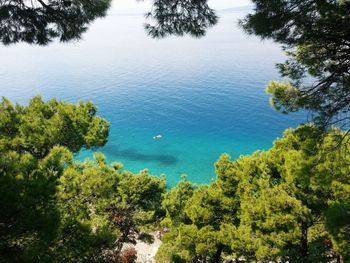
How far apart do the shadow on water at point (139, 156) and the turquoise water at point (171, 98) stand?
0.12 m

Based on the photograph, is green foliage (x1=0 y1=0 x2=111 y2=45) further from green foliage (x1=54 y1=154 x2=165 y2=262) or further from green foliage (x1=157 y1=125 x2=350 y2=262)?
green foliage (x1=157 y1=125 x2=350 y2=262)

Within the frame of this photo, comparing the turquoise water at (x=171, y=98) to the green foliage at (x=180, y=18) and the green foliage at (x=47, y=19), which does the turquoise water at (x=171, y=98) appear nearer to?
the green foliage at (x=47, y=19)

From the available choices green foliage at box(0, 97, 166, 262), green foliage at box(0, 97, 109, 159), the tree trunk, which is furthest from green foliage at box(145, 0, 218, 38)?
green foliage at box(0, 97, 109, 159)

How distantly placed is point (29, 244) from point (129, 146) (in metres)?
36.2

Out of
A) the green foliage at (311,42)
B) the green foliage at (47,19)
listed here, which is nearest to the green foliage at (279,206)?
the green foliage at (311,42)

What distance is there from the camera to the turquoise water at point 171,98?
40.0 m

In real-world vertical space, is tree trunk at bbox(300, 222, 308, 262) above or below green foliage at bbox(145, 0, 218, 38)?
below

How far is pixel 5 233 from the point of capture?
5.48 m

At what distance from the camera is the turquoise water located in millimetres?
39969

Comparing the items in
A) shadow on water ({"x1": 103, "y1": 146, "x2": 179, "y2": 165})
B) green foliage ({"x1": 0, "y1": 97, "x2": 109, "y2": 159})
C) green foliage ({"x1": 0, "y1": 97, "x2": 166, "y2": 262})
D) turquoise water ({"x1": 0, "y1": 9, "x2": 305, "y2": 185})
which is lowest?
green foliage ({"x1": 0, "y1": 97, "x2": 166, "y2": 262})

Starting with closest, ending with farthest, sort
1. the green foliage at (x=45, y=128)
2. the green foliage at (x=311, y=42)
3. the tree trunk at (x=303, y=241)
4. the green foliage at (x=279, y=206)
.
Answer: the green foliage at (x=311, y=42), the green foliage at (x=279, y=206), the tree trunk at (x=303, y=241), the green foliage at (x=45, y=128)

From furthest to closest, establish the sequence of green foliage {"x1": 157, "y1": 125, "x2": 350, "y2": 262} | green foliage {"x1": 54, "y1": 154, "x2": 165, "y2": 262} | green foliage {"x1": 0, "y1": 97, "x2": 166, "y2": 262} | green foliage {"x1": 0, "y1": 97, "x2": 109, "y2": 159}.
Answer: green foliage {"x1": 0, "y1": 97, "x2": 109, "y2": 159} < green foliage {"x1": 157, "y1": 125, "x2": 350, "y2": 262} < green foliage {"x1": 54, "y1": 154, "x2": 165, "y2": 262} < green foliage {"x1": 0, "y1": 97, "x2": 166, "y2": 262}

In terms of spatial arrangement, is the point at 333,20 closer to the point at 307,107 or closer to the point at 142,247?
the point at 307,107

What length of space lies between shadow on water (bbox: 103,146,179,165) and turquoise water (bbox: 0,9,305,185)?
4.8 inches
